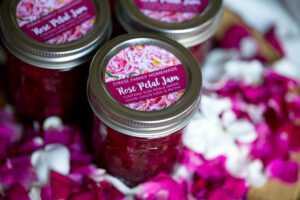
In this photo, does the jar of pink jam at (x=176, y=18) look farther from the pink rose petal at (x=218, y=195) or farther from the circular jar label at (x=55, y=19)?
the pink rose petal at (x=218, y=195)

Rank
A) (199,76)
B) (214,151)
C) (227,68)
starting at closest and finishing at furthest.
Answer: (199,76)
(214,151)
(227,68)

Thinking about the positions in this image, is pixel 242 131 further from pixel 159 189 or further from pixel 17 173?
pixel 17 173

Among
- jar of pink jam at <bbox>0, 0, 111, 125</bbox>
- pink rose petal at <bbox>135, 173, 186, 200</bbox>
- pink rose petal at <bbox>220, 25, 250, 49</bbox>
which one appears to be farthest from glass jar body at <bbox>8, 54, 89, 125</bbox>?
pink rose petal at <bbox>220, 25, 250, 49</bbox>

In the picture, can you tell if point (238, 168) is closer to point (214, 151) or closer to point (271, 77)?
point (214, 151)

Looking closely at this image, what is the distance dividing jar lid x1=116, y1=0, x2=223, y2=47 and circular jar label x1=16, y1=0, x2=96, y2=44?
0.25 feet

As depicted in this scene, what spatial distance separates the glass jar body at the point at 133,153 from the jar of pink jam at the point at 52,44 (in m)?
0.12

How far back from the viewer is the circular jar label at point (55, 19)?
914 mm

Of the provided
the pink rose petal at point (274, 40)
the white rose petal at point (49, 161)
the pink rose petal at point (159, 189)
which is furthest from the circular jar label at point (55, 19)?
the pink rose petal at point (274, 40)

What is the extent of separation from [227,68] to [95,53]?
0.40 m

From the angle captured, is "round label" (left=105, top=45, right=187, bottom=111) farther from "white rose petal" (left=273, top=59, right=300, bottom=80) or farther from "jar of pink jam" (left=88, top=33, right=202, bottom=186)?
"white rose petal" (left=273, top=59, right=300, bottom=80)

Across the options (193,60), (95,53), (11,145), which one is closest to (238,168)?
(193,60)

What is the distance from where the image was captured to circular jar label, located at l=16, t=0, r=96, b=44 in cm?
91

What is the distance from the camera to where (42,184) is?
3.08ft

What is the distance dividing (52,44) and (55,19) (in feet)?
0.23
